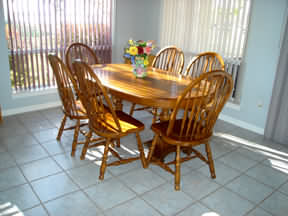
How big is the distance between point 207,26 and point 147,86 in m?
1.86

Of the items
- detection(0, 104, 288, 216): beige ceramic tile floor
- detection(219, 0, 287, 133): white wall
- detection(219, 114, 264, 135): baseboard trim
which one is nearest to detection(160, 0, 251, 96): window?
detection(219, 0, 287, 133): white wall

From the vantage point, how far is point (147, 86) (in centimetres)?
256

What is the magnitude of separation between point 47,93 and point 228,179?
8.91ft

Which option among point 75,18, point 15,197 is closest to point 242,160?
point 15,197

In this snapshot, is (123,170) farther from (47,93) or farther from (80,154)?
(47,93)

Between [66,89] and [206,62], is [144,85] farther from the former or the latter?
[206,62]

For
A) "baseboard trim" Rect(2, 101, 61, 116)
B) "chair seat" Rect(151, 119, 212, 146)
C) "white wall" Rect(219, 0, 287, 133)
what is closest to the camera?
"chair seat" Rect(151, 119, 212, 146)

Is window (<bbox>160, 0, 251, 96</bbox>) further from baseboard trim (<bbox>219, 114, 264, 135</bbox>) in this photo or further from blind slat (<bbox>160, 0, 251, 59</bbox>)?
baseboard trim (<bbox>219, 114, 264, 135</bbox>)

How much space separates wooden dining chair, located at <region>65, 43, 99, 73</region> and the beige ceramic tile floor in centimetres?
100

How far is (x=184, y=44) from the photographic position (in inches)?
170

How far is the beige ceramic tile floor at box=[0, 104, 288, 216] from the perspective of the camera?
2.10 m

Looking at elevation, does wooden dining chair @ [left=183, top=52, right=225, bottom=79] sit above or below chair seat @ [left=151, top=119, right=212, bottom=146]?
above

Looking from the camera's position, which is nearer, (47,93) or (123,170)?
(123,170)

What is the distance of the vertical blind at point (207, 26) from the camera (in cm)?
355
